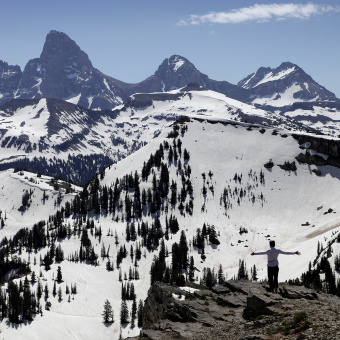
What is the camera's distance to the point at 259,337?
1294 inches

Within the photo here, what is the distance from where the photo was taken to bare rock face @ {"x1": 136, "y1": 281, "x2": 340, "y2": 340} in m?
32.5

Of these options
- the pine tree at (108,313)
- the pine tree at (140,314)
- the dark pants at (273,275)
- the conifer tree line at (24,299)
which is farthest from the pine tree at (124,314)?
the dark pants at (273,275)

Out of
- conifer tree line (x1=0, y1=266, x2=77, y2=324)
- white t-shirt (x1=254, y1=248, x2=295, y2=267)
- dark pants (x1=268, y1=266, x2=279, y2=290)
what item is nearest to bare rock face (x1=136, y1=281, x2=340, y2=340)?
dark pants (x1=268, y1=266, x2=279, y2=290)

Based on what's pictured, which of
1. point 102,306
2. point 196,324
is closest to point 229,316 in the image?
point 196,324

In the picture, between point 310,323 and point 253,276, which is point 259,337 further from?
point 253,276

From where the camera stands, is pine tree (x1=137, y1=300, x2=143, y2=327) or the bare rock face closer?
the bare rock face

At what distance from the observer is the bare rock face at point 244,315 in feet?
107

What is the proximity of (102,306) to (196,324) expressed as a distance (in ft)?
539

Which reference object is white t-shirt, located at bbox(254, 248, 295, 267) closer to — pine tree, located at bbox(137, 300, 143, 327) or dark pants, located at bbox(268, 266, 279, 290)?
dark pants, located at bbox(268, 266, 279, 290)

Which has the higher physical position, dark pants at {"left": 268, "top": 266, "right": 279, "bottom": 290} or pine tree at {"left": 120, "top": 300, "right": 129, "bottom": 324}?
dark pants at {"left": 268, "top": 266, "right": 279, "bottom": 290}

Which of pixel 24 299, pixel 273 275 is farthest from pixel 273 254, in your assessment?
pixel 24 299

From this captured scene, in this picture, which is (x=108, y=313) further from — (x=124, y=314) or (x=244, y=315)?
(x=244, y=315)

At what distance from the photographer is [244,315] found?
43625 millimetres

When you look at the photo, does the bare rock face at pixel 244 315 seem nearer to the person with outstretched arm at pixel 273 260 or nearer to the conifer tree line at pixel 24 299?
the person with outstretched arm at pixel 273 260
